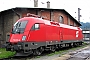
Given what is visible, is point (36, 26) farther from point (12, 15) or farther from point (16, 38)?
point (12, 15)

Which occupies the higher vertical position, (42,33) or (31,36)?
(42,33)

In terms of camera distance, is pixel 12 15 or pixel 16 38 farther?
pixel 12 15

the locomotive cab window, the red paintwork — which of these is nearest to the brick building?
the red paintwork

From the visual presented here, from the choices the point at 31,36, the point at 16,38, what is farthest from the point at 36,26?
the point at 16,38

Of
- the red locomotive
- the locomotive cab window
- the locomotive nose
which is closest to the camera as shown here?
the red locomotive

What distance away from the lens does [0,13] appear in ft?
98.6

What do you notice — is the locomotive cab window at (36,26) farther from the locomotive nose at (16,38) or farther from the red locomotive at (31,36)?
the locomotive nose at (16,38)

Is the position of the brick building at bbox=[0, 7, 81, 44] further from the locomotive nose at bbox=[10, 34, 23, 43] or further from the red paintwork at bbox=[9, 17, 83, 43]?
the locomotive nose at bbox=[10, 34, 23, 43]

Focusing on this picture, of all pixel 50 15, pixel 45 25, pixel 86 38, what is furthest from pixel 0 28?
pixel 86 38

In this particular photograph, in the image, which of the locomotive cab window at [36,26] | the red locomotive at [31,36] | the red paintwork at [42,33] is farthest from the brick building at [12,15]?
the locomotive cab window at [36,26]

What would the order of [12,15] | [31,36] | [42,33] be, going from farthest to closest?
[12,15] → [42,33] → [31,36]

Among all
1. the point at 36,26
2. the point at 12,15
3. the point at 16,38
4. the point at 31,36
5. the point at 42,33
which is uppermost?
the point at 12,15

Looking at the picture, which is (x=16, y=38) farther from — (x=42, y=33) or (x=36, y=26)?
(x=42, y=33)

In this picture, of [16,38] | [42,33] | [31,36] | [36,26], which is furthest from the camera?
[42,33]
